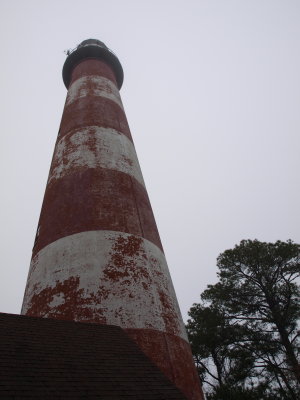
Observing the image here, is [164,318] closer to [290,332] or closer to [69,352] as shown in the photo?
[69,352]

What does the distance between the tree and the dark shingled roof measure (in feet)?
37.3

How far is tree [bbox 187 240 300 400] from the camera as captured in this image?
14773 millimetres

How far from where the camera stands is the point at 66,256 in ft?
22.3

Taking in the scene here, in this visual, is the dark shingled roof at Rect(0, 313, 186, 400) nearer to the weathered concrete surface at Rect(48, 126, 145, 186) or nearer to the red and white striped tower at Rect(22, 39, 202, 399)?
the red and white striped tower at Rect(22, 39, 202, 399)

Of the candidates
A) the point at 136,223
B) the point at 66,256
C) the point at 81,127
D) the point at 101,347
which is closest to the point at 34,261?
the point at 66,256

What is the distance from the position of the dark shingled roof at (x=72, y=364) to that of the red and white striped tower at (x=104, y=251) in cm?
63

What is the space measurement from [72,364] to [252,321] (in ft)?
45.7

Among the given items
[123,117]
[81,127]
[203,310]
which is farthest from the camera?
[203,310]

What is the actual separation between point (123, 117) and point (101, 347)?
7.89 meters

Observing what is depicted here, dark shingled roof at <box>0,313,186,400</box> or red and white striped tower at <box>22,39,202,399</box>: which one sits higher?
red and white striped tower at <box>22,39,202,399</box>

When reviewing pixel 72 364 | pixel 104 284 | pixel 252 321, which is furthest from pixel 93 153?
pixel 252 321

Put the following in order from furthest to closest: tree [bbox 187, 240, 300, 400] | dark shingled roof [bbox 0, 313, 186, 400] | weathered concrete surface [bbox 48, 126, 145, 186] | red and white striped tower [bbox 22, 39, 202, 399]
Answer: tree [bbox 187, 240, 300, 400], weathered concrete surface [bbox 48, 126, 145, 186], red and white striped tower [bbox 22, 39, 202, 399], dark shingled roof [bbox 0, 313, 186, 400]

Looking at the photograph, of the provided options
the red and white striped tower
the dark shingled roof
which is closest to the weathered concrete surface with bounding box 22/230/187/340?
the red and white striped tower

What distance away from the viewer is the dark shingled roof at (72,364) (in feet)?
12.6
